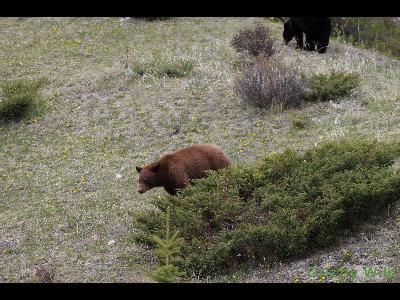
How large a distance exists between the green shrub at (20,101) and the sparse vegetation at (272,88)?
5.06 metres

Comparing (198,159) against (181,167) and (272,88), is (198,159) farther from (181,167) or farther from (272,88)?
(272,88)

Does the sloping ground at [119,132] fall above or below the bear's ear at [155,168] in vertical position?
below

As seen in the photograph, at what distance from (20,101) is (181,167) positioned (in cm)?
736

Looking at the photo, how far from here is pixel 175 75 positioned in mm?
16922

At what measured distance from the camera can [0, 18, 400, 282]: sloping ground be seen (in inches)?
356

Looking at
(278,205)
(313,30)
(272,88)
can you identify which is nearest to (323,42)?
(313,30)

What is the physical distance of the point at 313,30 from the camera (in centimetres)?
1906

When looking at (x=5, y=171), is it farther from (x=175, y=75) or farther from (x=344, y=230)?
(x=344, y=230)

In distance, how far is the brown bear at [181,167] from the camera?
9.47m

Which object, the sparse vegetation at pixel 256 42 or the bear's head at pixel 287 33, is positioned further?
the bear's head at pixel 287 33

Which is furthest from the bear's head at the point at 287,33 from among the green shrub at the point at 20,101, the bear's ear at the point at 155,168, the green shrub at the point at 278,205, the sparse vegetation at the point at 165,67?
the bear's ear at the point at 155,168

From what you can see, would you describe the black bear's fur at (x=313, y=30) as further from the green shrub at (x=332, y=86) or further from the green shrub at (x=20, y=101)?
the green shrub at (x=20, y=101)

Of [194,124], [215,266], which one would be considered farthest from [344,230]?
[194,124]

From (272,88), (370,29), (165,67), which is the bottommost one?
(370,29)
